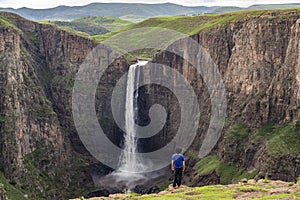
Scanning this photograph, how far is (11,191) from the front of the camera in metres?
63.8

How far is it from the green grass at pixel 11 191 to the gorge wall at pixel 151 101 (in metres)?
1.78

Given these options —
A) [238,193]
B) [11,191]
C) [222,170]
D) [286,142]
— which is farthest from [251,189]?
[11,191]

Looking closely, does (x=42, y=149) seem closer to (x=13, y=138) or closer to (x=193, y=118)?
(x=13, y=138)

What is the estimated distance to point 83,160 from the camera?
8056 cm

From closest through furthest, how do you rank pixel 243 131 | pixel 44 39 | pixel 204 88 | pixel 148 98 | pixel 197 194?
pixel 197 194 < pixel 243 131 < pixel 204 88 < pixel 148 98 < pixel 44 39

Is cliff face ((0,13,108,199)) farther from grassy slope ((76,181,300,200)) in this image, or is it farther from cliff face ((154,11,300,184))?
grassy slope ((76,181,300,200))

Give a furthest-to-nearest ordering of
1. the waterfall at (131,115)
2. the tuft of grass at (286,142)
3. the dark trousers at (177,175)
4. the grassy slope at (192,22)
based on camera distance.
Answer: the waterfall at (131,115)
the grassy slope at (192,22)
the tuft of grass at (286,142)
the dark trousers at (177,175)

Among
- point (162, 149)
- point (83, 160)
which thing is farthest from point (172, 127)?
point (83, 160)

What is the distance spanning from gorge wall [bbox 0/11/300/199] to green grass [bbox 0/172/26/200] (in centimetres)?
178

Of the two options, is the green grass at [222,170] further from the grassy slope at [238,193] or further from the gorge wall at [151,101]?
the grassy slope at [238,193]

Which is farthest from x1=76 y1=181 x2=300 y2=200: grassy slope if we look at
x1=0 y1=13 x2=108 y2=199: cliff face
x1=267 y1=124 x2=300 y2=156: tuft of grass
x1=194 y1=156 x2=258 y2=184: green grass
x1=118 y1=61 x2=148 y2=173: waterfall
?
x1=118 y1=61 x2=148 y2=173: waterfall

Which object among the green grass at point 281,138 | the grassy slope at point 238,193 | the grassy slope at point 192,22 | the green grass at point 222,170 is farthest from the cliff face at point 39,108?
the grassy slope at point 238,193

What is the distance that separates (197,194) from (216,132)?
44.8 m

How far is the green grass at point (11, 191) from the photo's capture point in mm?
62650
